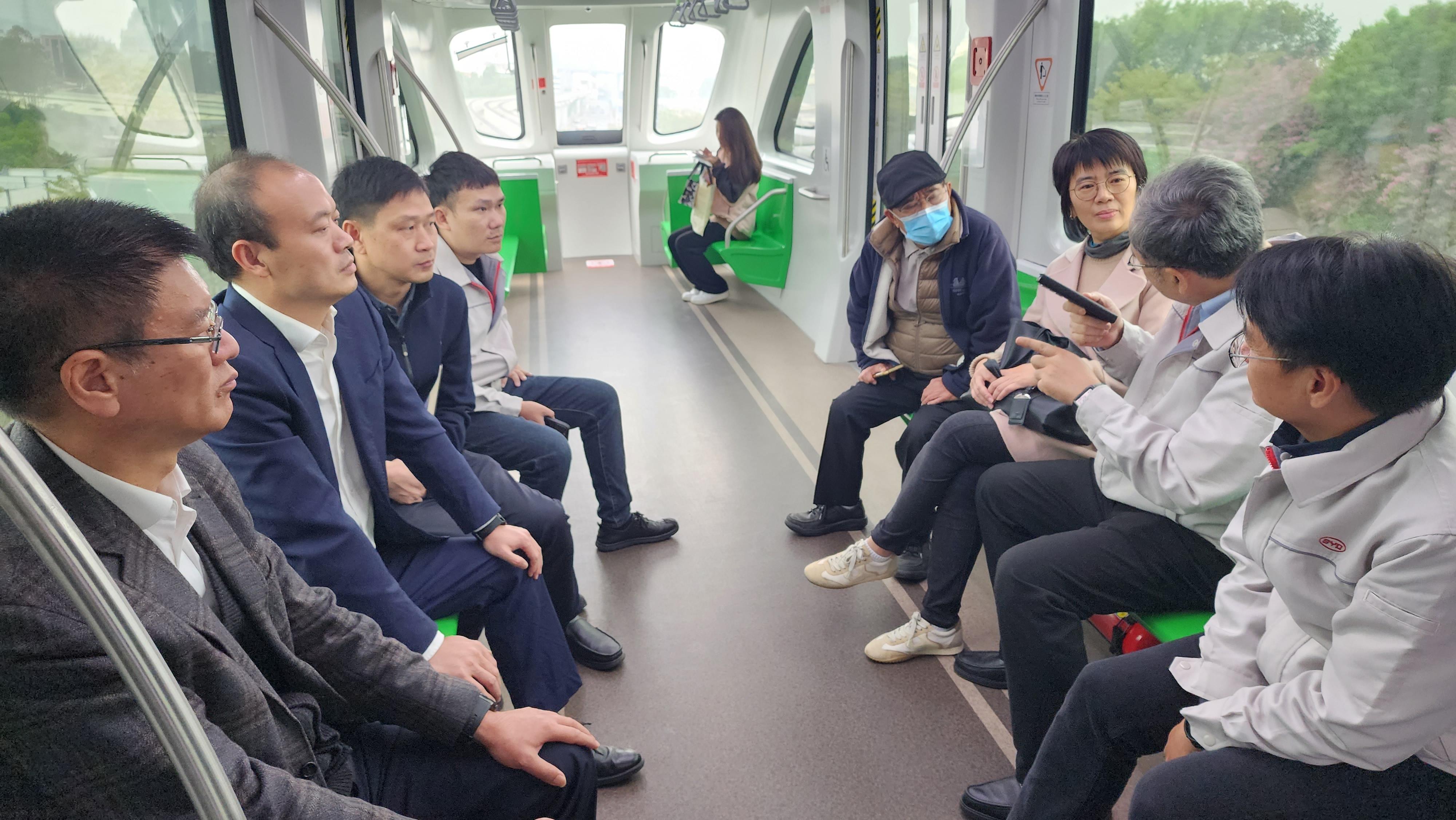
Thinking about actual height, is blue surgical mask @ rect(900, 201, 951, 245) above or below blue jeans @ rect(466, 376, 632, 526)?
above

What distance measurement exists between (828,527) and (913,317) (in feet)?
2.88

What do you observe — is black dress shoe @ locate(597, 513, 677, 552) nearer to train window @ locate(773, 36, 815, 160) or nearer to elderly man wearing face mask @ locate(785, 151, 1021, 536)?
elderly man wearing face mask @ locate(785, 151, 1021, 536)

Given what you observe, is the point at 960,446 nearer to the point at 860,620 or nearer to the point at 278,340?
the point at 860,620

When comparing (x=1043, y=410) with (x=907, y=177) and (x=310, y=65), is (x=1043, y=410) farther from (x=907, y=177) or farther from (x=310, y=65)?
(x=310, y=65)

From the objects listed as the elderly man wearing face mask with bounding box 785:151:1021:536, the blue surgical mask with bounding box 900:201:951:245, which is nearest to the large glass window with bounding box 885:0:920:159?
the elderly man wearing face mask with bounding box 785:151:1021:536

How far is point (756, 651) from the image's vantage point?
9.34 feet

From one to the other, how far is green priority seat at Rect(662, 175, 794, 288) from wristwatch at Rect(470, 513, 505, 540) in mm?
4928

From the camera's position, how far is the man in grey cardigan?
1019 millimetres

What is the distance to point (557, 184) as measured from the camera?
982cm

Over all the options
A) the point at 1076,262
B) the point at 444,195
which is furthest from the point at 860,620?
the point at 444,195

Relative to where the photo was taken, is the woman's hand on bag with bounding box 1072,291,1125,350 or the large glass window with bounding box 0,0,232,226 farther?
the woman's hand on bag with bounding box 1072,291,1125,350

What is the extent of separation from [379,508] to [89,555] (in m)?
1.29

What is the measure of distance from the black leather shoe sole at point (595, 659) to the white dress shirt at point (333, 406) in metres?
0.79

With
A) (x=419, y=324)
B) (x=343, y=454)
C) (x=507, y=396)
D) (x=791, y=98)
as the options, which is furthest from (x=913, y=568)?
(x=791, y=98)
